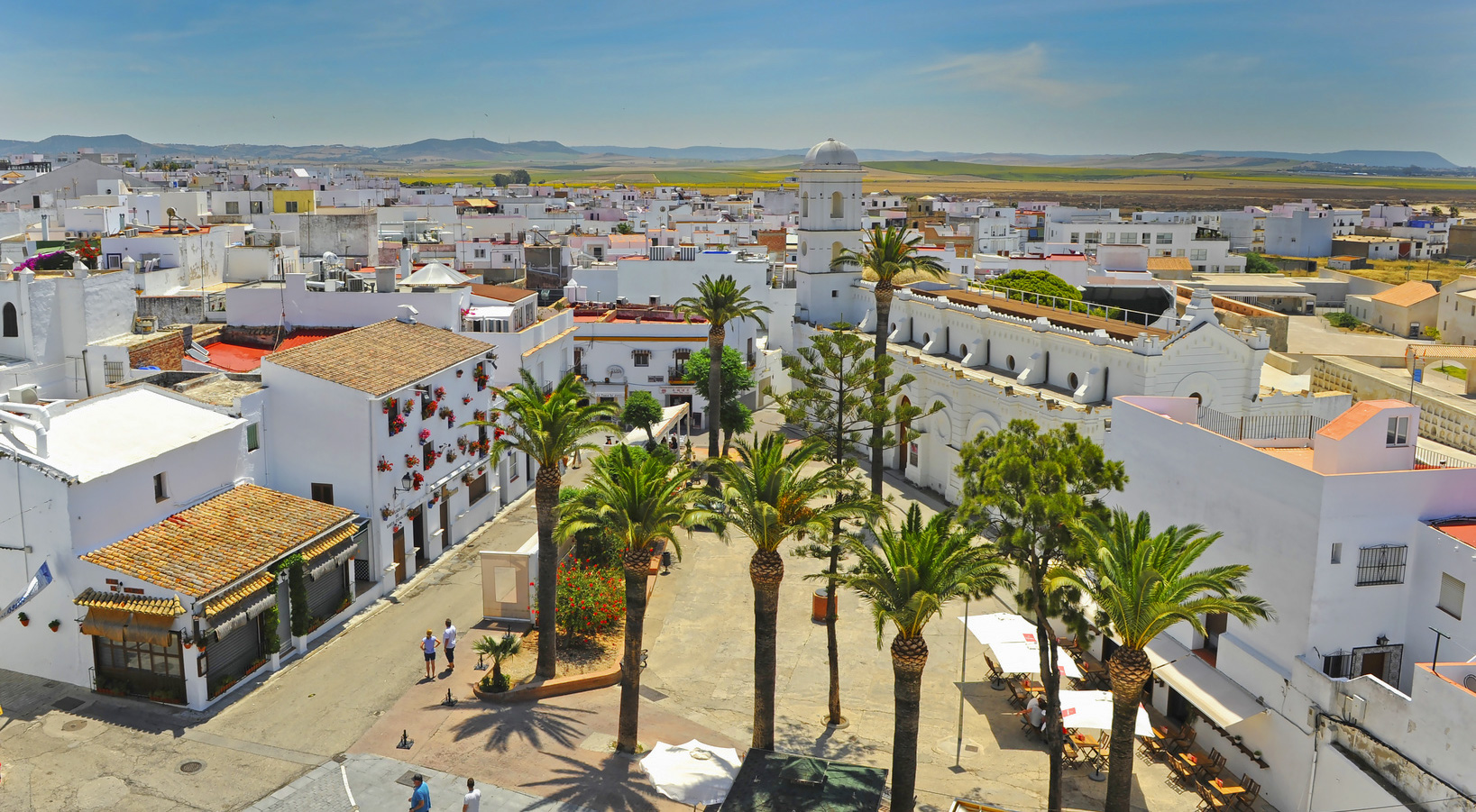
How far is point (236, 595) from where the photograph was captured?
26406 mm

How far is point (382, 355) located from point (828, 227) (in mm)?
36229

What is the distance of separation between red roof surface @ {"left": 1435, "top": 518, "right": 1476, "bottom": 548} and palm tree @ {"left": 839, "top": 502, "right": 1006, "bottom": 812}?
34.0ft

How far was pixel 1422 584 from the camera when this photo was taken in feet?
78.7

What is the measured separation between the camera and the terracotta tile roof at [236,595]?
2561cm

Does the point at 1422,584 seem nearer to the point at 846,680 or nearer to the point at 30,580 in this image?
the point at 846,680

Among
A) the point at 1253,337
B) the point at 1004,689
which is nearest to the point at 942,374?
the point at 1253,337

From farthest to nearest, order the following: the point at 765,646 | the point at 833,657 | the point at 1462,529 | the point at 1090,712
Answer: the point at 833,657, the point at 1090,712, the point at 765,646, the point at 1462,529

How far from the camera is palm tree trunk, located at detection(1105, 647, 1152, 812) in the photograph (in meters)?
19.6

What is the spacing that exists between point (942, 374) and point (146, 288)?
123ft

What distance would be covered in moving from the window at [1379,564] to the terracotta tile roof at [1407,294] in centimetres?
8510

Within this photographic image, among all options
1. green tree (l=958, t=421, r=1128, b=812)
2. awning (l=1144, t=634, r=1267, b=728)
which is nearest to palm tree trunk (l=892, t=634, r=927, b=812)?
green tree (l=958, t=421, r=1128, b=812)

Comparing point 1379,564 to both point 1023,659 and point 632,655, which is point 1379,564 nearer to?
point 1023,659

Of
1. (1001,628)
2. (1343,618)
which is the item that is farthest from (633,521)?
(1343,618)

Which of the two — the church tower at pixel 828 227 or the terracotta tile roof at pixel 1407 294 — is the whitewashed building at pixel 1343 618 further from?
the terracotta tile roof at pixel 1407 294
